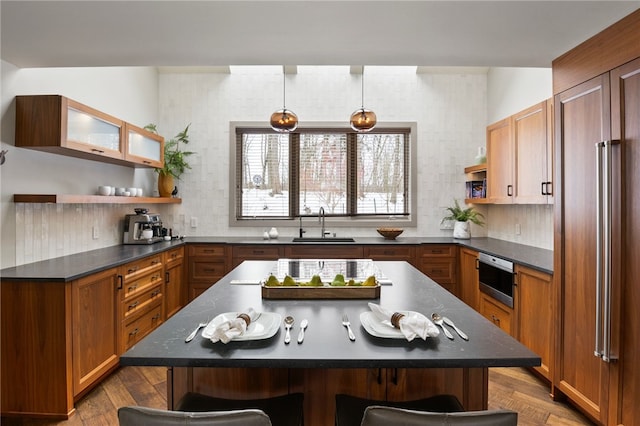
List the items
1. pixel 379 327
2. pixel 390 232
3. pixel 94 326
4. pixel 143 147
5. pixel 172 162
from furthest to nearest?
pixel 172 162 < pixel 390 232 < pixel 143 147 < pixel 94 326 < pixel 379 327

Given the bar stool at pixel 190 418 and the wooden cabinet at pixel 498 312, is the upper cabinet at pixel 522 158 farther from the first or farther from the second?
the bar stool at pixel 190 418

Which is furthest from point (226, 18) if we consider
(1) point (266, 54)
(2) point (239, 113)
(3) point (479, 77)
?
(3) point (479, 77)

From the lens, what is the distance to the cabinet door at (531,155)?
3086 millimetres

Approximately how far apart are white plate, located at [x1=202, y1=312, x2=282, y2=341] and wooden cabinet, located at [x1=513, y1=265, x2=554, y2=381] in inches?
85.3

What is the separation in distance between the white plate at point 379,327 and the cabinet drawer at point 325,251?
104 inches

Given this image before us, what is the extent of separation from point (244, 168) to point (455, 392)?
3.97m

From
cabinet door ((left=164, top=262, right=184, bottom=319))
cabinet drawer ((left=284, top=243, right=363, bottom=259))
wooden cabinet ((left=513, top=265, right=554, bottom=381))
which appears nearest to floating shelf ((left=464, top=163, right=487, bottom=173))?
wooden cabinet ((left=513, top=265, right=554, bottom=381))

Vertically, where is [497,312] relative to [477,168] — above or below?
below

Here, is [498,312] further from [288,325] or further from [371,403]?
[288,325]

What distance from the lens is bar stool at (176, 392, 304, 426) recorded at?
4.11ft

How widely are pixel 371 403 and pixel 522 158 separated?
297cm

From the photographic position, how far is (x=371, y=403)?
134 centimetres

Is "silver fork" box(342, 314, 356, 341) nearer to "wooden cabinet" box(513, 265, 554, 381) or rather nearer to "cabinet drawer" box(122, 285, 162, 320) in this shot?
→ "wooden cabinet" box(513, 265, 554, 381)

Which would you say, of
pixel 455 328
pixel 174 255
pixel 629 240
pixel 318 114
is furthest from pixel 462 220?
pixel 174 255
